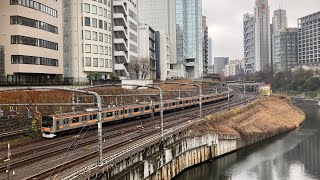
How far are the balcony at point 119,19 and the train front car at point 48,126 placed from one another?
2399 inches

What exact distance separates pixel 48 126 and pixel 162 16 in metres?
126

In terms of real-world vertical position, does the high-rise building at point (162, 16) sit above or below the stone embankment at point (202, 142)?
above

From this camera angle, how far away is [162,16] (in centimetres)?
16100

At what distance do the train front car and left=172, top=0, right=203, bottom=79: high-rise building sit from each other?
124m

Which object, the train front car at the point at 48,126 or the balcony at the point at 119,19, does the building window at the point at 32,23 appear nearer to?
the train front car at the point at 48,126

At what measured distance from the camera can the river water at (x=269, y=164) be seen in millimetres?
48938

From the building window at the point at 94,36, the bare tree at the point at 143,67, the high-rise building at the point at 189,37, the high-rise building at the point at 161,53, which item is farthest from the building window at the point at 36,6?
the high-rise building at the point at 189,37

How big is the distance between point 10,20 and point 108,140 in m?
33.8

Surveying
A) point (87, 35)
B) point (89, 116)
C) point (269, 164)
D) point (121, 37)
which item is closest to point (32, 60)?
point (89, 116)

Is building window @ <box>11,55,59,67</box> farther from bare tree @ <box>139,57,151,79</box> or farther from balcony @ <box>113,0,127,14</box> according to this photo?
bare tree @ <box>139,57,151,79</box>

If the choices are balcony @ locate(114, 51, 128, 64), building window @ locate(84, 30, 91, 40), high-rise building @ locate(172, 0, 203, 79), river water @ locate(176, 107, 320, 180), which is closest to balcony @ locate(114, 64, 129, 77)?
balcony @ locate(114, 51, 128, 64)

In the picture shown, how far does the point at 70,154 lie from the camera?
33.5 m

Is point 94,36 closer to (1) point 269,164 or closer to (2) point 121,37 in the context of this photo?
(2) point 121,37

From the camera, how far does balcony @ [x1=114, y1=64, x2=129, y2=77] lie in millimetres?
97500
